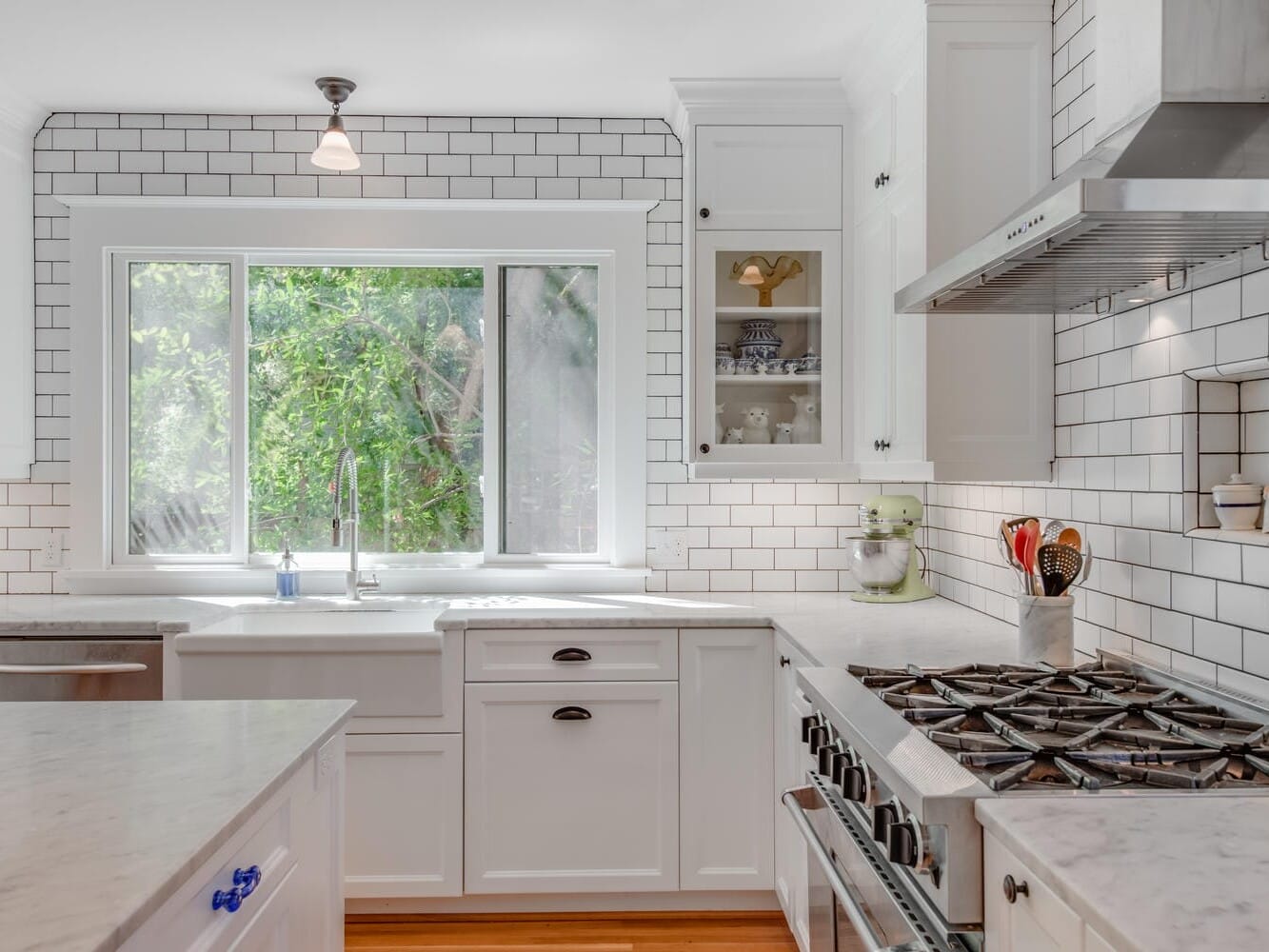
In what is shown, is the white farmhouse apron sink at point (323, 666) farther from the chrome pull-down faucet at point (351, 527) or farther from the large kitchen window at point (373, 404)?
the large kitchen window at point (373, 404)

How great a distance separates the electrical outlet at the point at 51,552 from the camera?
3.36 meters

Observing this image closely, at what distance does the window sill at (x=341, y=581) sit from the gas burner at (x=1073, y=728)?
1.49 metres

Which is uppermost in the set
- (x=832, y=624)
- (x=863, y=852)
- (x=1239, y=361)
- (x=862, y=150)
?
(x=862, y=150)

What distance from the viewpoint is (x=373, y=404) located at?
343 cm

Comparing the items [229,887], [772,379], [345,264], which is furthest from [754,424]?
[229,887]

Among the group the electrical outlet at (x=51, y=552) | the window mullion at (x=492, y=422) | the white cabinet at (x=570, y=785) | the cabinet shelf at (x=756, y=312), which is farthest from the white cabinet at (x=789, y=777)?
the electrical outlet at (x=51, y=552)

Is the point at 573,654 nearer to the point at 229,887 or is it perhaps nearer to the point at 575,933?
the point at 575,933

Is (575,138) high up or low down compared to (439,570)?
up

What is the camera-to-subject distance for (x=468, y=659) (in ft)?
9.03

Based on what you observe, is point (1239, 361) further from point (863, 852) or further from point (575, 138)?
point (575, 138)

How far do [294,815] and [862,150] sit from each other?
2.44 meters

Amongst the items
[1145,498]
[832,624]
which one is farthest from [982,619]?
[1145,498]

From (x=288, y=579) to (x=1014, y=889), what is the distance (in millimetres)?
2634

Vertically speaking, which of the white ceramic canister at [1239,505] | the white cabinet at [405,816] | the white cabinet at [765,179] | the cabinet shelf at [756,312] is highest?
the white cabinet at [765,179]
